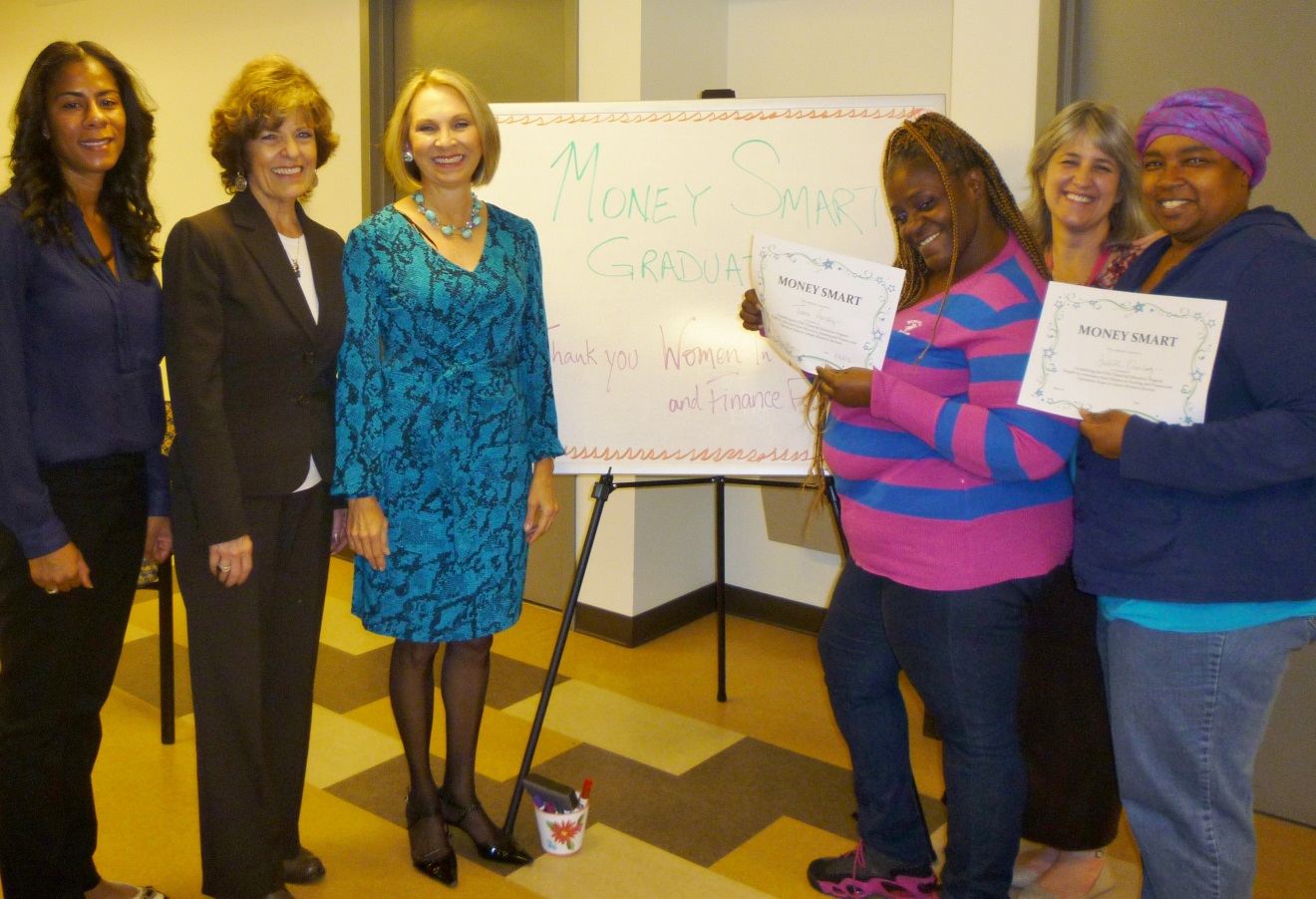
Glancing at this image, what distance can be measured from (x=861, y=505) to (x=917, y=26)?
6.55 feet

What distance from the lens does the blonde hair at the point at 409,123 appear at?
1.87 metres

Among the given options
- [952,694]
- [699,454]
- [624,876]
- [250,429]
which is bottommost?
[624,876]

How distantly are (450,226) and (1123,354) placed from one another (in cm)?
118

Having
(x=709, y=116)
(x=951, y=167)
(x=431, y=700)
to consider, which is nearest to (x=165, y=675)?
(x=431, y=700)

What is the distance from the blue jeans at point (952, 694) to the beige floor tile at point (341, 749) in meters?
1.26

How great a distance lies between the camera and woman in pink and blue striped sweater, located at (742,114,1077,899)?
1.49 m

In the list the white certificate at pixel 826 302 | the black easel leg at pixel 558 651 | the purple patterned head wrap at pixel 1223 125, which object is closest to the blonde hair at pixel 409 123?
the white certificate at pixel 826 302

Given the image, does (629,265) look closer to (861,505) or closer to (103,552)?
(861,505)

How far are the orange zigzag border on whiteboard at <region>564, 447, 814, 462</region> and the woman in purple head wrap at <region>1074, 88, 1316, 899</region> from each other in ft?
2.87

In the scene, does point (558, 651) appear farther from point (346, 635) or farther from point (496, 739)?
point (346, 635)

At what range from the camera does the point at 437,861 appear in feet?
6.51

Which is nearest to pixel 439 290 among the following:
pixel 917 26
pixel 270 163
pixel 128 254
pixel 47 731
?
pixel 270 163

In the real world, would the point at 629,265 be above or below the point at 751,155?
below

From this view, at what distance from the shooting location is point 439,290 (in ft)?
5.88
